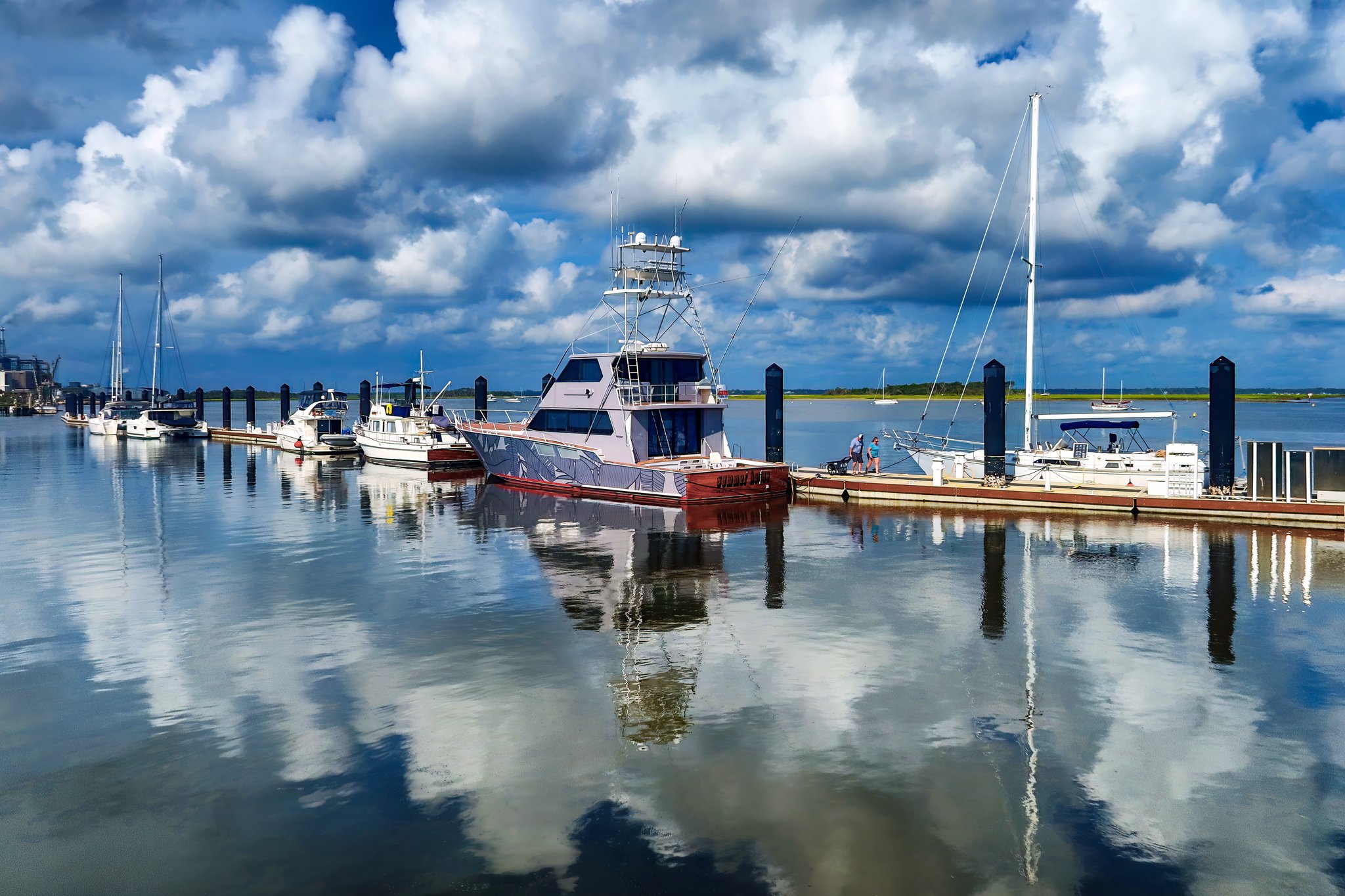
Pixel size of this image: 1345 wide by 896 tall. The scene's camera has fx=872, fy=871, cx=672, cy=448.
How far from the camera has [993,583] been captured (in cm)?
1656

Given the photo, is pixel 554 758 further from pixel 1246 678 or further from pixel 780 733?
pixel 1246 678

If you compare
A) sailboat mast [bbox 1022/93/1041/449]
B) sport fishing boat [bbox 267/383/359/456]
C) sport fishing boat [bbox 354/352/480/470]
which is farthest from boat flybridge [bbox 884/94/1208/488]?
sport fishing boat [bbox 267/383/359/456]

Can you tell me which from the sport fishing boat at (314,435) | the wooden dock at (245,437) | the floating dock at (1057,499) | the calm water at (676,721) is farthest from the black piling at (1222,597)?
the wooden dock at (245,437)

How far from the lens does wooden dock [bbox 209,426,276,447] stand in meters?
61.2

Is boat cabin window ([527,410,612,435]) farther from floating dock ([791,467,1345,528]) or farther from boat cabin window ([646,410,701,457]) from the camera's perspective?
floating dock ([791,467,1345,528])

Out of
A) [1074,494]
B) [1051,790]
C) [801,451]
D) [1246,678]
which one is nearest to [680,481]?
[1074,494]

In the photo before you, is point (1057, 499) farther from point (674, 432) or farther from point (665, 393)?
point (665, 393)

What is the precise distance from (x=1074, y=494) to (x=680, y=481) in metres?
11.6

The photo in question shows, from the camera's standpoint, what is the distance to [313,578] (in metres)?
17.3

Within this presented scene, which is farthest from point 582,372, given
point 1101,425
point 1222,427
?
point 1222,427

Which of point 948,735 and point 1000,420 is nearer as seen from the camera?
point 948,735

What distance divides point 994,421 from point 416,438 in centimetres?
2892

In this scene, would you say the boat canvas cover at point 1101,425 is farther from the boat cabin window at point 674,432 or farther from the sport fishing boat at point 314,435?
the sport fishing boat at point 314,435

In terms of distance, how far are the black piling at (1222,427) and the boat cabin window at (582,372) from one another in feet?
60.1
